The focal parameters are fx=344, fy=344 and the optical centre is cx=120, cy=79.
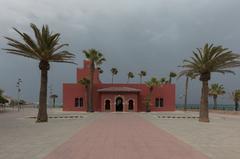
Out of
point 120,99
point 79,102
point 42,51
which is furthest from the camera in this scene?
point 79,102

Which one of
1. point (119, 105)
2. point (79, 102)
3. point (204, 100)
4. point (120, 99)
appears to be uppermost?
point (120, 99)

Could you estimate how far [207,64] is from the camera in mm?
32344

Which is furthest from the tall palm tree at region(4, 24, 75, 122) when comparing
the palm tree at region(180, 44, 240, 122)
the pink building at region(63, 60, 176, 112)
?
the pink building at region(63, 60, 176, 112)

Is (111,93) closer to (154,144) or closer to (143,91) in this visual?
(143,91)

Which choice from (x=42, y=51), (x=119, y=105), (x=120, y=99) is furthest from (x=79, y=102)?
(x=42, y=51)

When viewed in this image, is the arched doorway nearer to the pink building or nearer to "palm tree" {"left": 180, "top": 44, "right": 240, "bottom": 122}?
the pink building

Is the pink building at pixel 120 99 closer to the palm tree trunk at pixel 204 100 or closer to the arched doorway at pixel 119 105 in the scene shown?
the arched doorway at pixel 119 105

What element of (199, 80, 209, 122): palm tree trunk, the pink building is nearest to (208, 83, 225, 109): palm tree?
the pink building

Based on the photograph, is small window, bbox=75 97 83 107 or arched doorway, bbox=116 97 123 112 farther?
small window, bbox=75 97 83 107

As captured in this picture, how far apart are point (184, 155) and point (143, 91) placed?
171ft

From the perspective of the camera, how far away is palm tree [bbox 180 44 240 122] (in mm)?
31500

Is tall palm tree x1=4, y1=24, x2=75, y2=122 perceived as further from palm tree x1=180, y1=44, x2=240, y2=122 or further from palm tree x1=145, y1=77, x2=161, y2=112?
palm tree x1=145, y1=77, x2=161, y2=112

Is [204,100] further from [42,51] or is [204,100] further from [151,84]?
[151,84]

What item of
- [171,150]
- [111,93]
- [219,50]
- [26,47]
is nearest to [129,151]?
[171,150]
